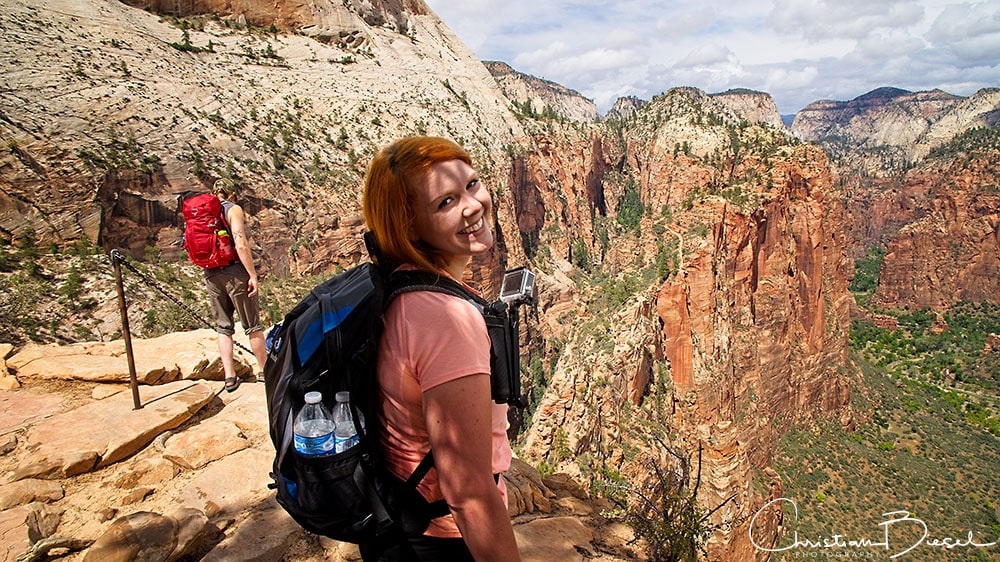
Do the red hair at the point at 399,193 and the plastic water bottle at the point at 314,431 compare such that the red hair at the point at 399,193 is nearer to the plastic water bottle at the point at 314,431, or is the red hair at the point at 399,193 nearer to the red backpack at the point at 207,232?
the plastic water bottle at the point at 314,431

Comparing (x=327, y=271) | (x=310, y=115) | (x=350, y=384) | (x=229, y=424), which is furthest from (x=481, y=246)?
(x=310, y=115)

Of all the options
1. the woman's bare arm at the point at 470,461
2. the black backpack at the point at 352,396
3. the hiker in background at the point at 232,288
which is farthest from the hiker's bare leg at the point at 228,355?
the woman's bare arm at the point at 470,461

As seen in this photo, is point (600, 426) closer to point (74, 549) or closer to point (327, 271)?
point (327, 271)

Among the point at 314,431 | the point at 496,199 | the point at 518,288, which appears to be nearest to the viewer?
the point at 314,431

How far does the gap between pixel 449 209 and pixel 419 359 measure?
1.87ft

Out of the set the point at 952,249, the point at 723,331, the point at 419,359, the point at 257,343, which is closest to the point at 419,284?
the point at 419,359

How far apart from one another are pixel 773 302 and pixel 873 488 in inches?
528

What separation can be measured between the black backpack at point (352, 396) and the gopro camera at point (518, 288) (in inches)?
26.7

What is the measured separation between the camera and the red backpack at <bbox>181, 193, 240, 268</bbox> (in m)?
5.16

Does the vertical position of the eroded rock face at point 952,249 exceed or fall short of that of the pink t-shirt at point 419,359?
it falls short

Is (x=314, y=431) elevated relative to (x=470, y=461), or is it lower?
elevated

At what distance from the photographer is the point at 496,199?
36438 mm

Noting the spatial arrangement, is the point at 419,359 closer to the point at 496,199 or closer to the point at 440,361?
the point at 440,361

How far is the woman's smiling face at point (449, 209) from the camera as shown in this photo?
1.70 metres
